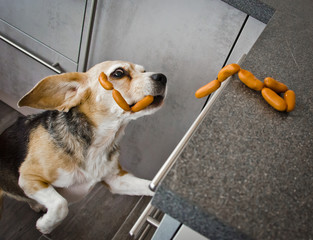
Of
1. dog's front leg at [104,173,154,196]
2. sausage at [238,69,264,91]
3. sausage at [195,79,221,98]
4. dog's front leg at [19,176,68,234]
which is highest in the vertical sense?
sausage at [238,69,264,91]

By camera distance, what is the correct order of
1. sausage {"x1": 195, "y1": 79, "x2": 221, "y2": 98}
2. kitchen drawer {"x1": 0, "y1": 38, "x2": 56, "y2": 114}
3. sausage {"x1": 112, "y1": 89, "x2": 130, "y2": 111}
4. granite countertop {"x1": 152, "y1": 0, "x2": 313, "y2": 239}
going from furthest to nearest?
kitchen drawer {"x1": 0, "y1": 38, "x2": 56, "y2": 114}, sausage {"x1": 112, "y1": 89, "x2": 130, "y2": 111}, sausage {"x1": 195, "y1": 79, "x2": 221, "y2": 98}, granite countertop {"x1": 152, "y1": 0, "x2": 313, "y2": 239}

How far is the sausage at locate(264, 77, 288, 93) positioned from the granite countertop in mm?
42

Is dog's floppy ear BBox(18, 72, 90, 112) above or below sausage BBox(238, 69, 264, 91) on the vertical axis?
below

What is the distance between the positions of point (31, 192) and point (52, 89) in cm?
44

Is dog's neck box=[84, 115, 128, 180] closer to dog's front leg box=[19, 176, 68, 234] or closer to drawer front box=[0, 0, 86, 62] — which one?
dog's front leg box=[19, 176, 68, 234]

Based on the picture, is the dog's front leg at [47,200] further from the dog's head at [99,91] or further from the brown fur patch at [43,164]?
the dog's head at [99,91]

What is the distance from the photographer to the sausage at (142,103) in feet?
4.21

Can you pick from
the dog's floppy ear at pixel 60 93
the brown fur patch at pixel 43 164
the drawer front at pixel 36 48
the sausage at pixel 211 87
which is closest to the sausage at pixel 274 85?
the sausage at pixel 211 87

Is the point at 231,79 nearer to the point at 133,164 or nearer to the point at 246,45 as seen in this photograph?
the point at 246,45

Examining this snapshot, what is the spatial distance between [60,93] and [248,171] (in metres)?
0.95

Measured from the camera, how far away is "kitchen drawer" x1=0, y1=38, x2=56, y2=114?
2.15 m

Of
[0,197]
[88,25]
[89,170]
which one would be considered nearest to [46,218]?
[89,170]

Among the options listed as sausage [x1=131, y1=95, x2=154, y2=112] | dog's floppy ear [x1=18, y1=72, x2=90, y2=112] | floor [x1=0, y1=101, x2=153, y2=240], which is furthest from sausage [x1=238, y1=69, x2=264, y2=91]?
floor [x1=0, y1=101, x2=153, y2=240]

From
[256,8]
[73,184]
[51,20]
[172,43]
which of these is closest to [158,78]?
[172,43]
